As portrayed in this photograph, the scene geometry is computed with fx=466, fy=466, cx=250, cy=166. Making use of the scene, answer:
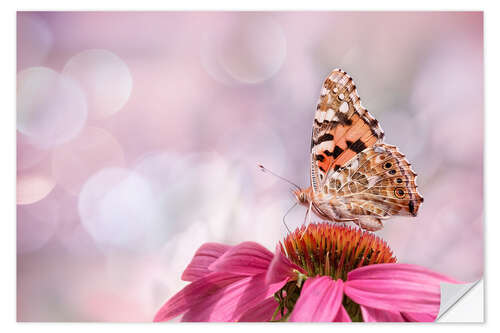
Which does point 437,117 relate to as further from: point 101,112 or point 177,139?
point 101,112

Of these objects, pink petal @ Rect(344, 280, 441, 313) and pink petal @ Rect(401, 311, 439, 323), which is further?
pink petal @ Rect(401, 311, 439, 323)

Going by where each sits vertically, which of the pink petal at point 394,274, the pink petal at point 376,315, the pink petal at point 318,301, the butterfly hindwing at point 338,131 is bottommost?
the pink petal at point 376,315

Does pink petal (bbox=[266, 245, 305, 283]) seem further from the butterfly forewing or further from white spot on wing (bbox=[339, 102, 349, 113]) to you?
white spot on wing (bbox=[339, 102, 349, 113])

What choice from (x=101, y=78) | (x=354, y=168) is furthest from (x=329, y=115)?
(x=101, y=78)

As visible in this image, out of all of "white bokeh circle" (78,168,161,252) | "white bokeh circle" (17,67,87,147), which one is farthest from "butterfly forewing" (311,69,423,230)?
"white bokeh circle" (17,67,87,147)

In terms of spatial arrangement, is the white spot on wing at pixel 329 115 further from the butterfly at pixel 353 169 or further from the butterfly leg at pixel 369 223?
the butterfly leg at pixel 369 223
